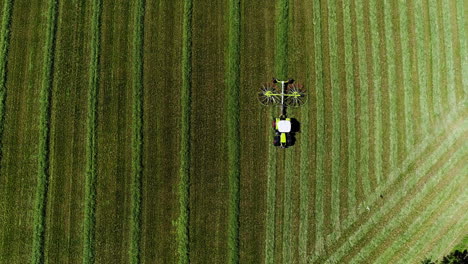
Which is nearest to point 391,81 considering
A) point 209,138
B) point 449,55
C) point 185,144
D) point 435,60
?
point 435,60

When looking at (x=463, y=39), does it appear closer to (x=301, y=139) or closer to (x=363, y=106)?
(x=363, y=106)

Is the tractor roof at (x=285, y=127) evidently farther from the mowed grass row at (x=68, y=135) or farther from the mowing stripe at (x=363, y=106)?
the mowed grass row at (x=68, y=135)

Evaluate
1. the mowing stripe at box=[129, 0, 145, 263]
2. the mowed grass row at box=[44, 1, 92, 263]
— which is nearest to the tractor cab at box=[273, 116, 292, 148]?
the mowing stripe at box=[129, 0, 145, 263]

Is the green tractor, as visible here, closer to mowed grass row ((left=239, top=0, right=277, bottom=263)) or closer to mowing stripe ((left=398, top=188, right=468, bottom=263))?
mowed grass row ((left=239, top=0, right=277, bottom=263))

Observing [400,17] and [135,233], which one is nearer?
[135,233]

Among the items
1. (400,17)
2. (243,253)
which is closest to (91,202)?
(243,253)

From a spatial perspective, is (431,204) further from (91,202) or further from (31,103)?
(31,103)
